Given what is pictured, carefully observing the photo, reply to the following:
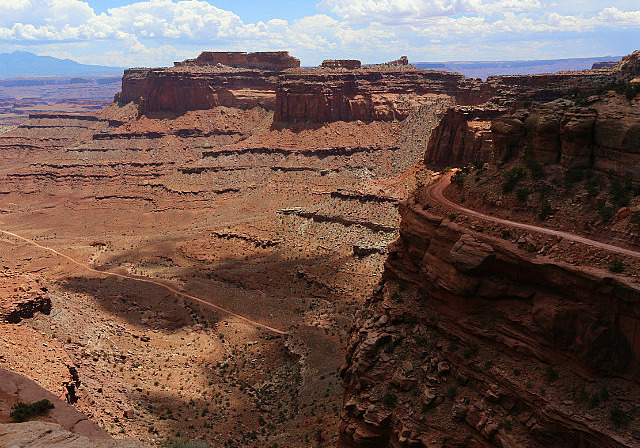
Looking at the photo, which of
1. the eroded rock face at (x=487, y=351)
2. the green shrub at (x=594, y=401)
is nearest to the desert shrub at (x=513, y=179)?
the eroded rock face at (x=487, y=351)

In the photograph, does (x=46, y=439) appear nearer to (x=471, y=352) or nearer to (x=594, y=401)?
(x=471, y=352)

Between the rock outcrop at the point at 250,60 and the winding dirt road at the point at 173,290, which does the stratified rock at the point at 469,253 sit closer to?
the winding dirt road at the point at 173,290

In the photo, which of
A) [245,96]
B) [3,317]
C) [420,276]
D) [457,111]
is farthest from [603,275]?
[245,96]

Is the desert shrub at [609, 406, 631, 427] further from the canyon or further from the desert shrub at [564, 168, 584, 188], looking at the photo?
the desert shrub at [564, 168, 584, 188]

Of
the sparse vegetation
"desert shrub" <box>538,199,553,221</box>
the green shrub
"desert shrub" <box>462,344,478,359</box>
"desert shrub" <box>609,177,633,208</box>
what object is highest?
"desert shrub" <box>609,177,633,208</box>

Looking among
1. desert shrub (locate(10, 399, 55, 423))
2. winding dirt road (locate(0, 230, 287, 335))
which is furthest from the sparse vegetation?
winding dirt road (locate(0, 230, 287, 335))

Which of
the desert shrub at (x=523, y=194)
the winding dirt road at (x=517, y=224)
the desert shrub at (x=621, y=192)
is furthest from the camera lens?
the desert shrub at (x=523, y=194)

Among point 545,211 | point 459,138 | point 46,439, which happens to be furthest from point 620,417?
point 459,138

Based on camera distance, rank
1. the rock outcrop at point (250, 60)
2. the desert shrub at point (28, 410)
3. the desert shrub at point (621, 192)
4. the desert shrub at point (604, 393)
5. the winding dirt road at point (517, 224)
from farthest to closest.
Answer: the rock outcrop at point (250, 60) < the desert shrub at point (621, 192) < the winding dirt road at point (517, 224) < the desert shrub at point (28, 410) < the desert shrub at point (604, 393)
